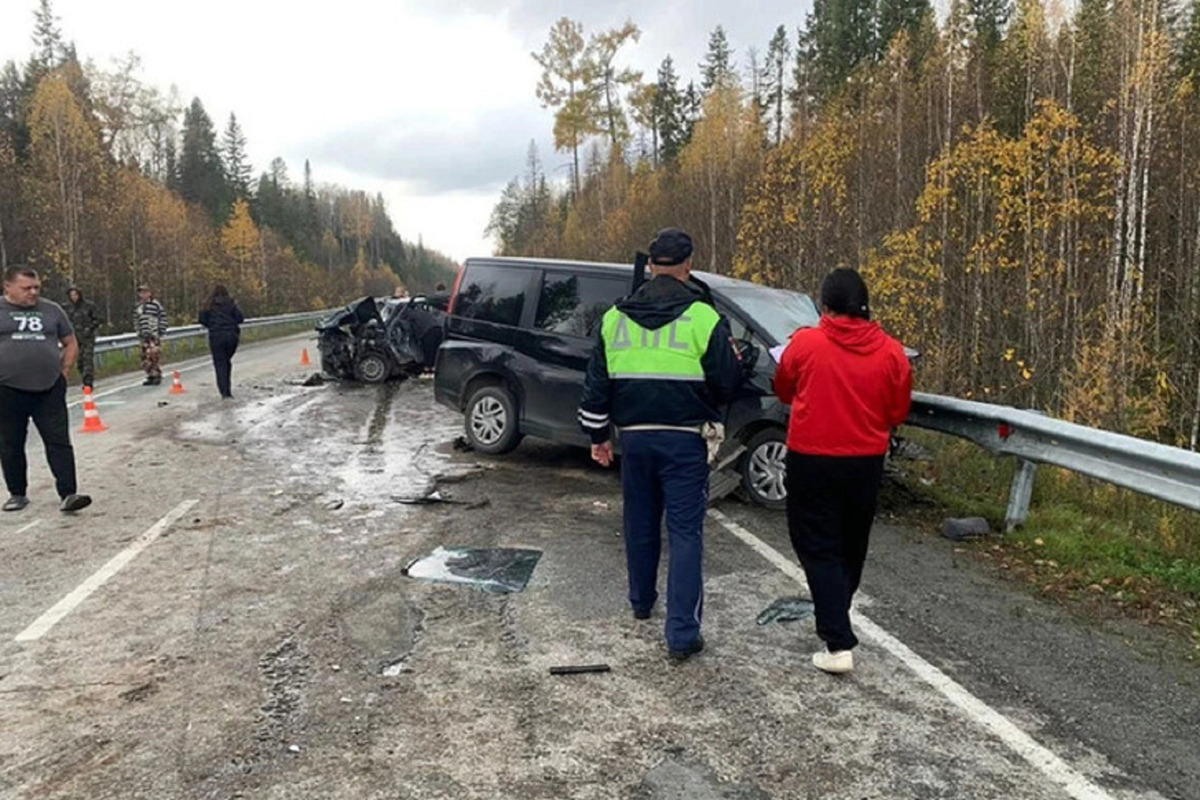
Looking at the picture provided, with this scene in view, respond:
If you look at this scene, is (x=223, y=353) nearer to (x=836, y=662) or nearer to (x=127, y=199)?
(x=836, y=662)

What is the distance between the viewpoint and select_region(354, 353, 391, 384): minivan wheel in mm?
16375

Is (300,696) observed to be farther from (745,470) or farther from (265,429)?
(265,429)

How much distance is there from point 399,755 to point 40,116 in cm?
4059

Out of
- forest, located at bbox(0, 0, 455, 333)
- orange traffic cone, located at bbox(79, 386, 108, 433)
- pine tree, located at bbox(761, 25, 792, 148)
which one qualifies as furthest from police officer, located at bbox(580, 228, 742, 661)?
pine tree, located at bbox(761, 25, 792, 148)

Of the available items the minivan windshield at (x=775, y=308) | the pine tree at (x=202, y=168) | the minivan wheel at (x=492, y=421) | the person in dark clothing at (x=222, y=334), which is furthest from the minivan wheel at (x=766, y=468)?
the pine tree at (x=202, y=168)

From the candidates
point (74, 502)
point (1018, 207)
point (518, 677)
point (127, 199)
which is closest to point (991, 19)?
point (1018, 207)

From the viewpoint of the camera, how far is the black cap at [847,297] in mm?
3771

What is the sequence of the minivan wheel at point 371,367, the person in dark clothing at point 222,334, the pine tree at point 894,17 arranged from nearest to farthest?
the person in dark clothing at point 222,334
the minivan wheel at point 371,367
the pine tree at point 894,17

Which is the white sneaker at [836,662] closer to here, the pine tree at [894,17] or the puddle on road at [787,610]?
the puddle on road at [787,610]

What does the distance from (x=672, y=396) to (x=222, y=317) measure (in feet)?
39.7

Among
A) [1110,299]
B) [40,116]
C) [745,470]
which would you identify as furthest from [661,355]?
[40,116]

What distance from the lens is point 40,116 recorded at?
1341 inches

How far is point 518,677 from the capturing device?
144 inches

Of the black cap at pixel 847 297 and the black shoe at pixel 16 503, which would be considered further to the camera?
the black shoe at pixel 16 503
